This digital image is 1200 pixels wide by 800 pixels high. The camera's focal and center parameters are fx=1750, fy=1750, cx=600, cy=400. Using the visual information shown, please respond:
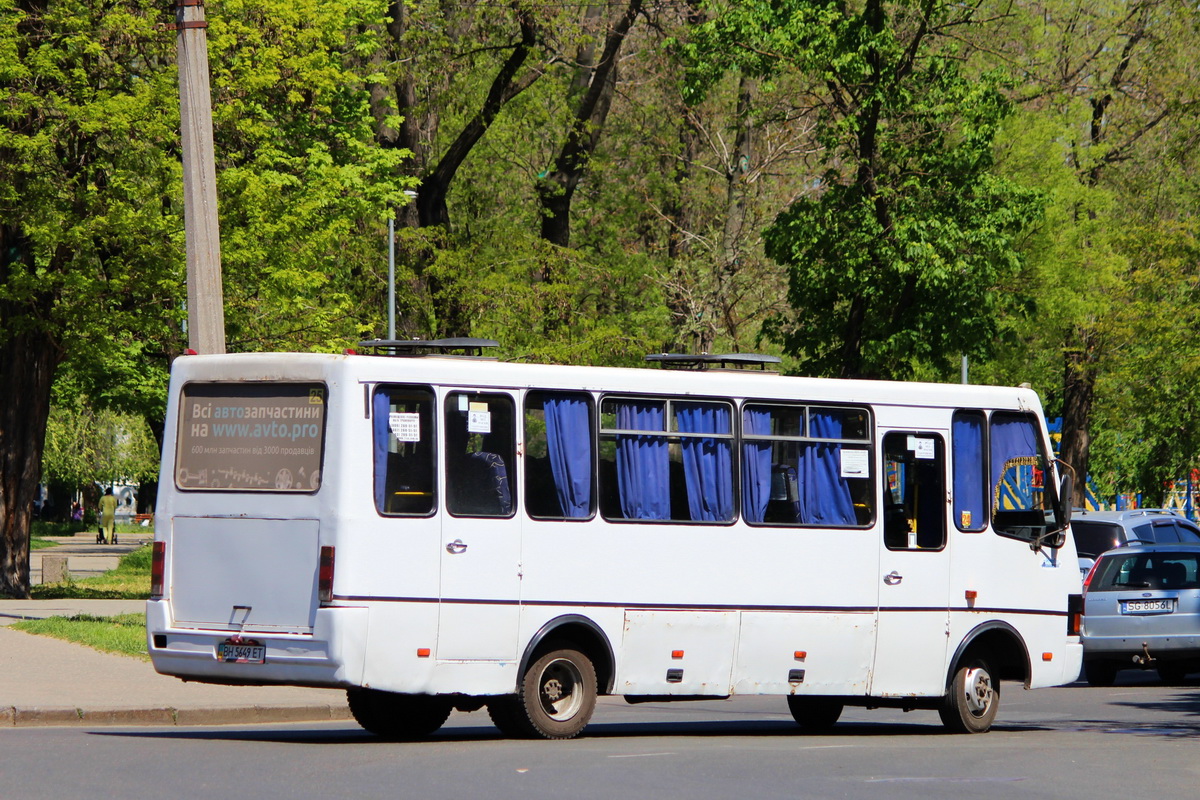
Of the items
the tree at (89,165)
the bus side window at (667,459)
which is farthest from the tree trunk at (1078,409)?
the bus side window at (667,459)

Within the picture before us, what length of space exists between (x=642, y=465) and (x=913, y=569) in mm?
2784

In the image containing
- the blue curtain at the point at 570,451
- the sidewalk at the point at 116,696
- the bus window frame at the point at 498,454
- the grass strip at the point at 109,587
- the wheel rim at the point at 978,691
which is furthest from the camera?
the grass strip at the point at 109,587

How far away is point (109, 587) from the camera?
1363 inches

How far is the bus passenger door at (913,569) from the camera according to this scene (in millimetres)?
14758

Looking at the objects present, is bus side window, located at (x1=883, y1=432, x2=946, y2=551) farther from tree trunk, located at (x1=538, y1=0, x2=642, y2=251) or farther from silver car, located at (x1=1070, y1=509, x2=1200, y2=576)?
tree trunk, located at (x1=538, y1=0, x2=642, y2=251)

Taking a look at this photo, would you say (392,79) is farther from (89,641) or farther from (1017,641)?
(1017,641)

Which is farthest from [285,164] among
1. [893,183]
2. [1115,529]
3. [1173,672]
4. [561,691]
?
[561,691]

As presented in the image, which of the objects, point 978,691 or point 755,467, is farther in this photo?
point 978,691

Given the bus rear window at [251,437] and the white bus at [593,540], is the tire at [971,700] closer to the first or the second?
the white bus at [593,540]

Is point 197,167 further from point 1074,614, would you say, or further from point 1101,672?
point 1101,672

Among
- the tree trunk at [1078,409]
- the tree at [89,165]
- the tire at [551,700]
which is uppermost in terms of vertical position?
the tree at [89,165]

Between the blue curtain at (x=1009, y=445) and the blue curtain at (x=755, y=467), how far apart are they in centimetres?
247

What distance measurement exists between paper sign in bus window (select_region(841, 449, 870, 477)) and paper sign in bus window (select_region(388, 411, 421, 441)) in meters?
3.97

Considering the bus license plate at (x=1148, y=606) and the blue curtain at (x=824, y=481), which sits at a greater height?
the blue curtain at (x=824, y=481)
